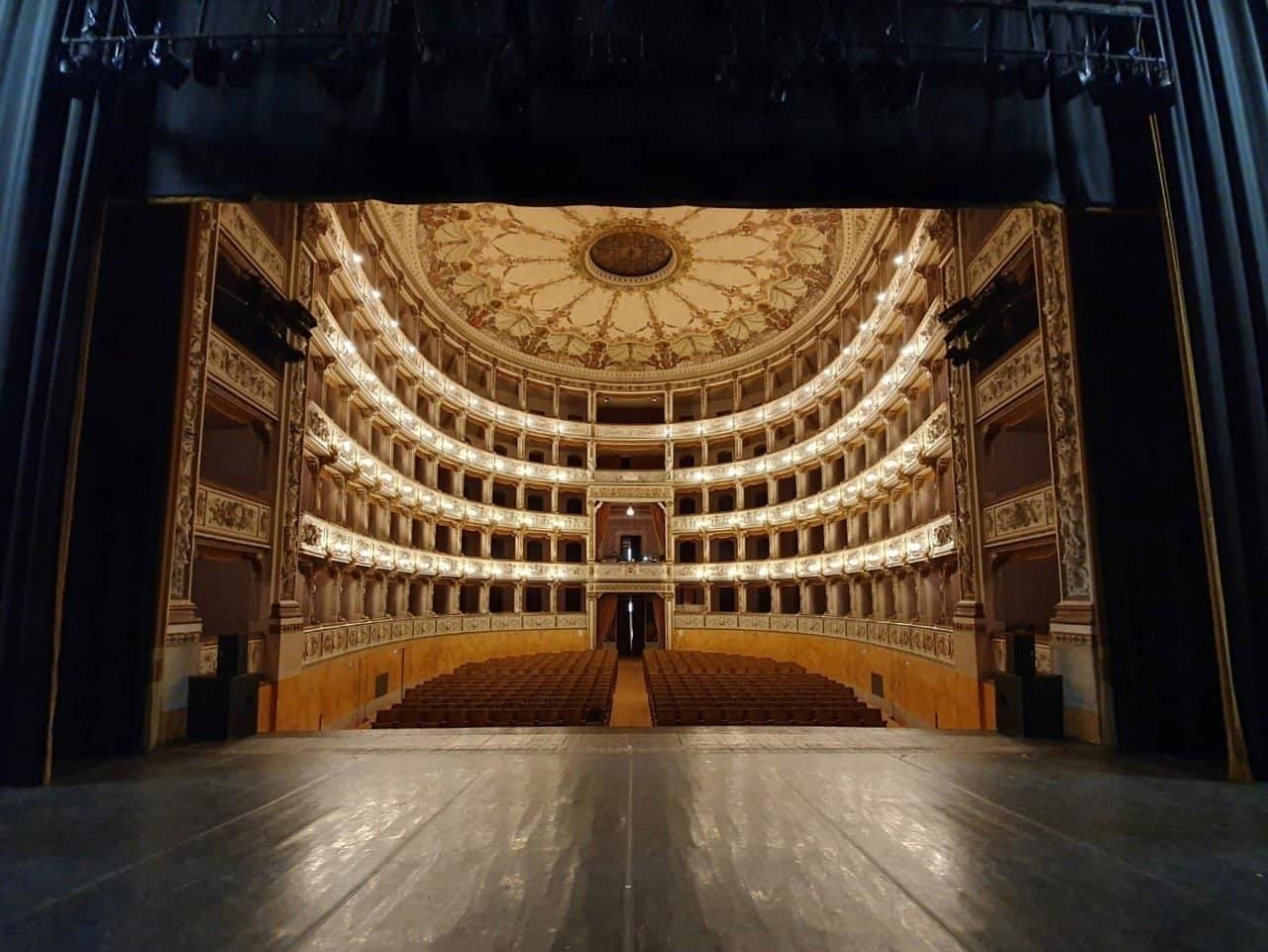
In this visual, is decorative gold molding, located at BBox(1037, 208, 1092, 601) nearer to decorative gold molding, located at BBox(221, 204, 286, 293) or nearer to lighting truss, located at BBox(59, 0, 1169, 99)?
lighting truss, located at BBox(59, 0, 1169, 99)

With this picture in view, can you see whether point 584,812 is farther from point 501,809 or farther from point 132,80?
point 132,80

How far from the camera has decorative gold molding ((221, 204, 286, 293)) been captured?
9312mm

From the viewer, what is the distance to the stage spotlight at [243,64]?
16.8 ft

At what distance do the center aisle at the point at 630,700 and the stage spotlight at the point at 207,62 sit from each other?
1016cm

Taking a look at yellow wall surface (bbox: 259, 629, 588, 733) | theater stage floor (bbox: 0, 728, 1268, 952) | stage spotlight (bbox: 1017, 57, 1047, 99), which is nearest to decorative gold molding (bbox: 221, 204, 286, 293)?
yellow wall surface (bbox: 259, 629, 588, 733)

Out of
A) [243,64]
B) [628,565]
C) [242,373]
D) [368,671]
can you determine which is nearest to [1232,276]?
[243,64]

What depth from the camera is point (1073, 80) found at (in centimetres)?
533

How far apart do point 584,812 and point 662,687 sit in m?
9.85

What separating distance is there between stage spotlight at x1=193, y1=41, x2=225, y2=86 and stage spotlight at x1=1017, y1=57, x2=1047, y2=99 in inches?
245

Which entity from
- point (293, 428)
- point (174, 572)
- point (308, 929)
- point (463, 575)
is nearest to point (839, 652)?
point (463, 575)

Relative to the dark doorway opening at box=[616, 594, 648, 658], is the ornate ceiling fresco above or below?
above

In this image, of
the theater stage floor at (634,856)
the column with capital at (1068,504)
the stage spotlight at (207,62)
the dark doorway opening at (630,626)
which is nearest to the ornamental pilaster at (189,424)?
the theater stage floor at (634,856)

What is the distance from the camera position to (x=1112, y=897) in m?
3.11

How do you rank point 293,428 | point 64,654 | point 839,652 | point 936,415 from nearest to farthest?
point 64,654
point 293,428
point 936,415
point 839,652
